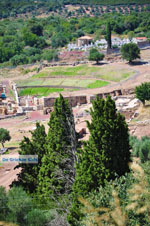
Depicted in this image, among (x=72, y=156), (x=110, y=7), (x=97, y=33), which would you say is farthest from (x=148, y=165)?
(x=110, y=7)

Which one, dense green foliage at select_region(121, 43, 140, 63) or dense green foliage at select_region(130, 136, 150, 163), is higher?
dense green foliage at select_region(121, 43, 140, 63)

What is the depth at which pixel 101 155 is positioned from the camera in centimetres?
1563

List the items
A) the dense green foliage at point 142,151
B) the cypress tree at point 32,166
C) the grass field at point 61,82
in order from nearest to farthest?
the dense green foliage at point 142,151
the cypress tree at point 32,166
the grass field at point 61,82

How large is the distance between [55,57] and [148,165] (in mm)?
70762

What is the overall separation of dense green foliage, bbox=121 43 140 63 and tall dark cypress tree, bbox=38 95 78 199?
4863 centimetres

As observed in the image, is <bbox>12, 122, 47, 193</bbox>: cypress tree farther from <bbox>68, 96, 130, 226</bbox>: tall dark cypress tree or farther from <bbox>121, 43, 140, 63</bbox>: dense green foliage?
<bbox>121, 43, 140, 63</bbox>: dense green foliage

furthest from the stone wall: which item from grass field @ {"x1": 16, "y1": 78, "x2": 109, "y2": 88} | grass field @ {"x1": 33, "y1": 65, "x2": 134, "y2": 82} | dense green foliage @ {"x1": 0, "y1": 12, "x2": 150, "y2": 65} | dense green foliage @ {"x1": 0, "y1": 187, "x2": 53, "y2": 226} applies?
dense green foliage @ {"x1": 0, "y1": 187, "x2": 53, "y2": 226}

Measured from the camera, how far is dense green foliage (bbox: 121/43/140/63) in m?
66.4

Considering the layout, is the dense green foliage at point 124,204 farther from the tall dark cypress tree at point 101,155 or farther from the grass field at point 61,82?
the grass field at point 61,82

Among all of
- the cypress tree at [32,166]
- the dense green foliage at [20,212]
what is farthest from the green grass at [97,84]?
the dense green foliage at [20,212]

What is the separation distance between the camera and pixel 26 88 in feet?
222

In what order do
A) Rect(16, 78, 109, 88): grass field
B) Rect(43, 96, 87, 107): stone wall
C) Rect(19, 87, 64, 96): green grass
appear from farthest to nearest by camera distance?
Rect(16, 78, 109, 88): grass field, Rect(19, 87, 64, 96): green grass, Rect(43, 96, 87, 107): stone wall

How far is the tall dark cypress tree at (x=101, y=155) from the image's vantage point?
50.5 feet

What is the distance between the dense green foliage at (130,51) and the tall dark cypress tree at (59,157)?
160ft
